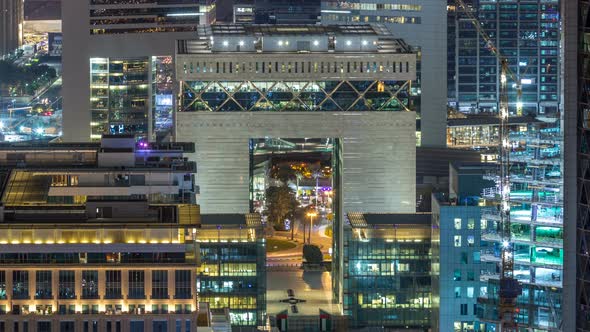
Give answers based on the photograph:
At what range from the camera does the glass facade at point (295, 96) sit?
480 feet

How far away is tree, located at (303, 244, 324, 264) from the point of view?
162 m

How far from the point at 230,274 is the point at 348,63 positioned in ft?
56.8

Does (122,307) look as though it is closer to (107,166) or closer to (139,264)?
(139,264)

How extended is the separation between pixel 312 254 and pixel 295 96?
18532 millimetres

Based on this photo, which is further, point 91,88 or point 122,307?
point 91,88

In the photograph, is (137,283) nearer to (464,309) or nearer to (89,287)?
(89,287)

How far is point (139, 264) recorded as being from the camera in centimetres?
10625

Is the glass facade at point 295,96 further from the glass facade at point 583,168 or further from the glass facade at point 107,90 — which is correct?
the glass facade at point 583,168

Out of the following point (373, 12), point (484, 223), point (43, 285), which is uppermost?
point (373, 12)

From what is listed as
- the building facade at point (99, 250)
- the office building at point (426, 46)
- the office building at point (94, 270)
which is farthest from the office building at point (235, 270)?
the office building at point (426, 46)

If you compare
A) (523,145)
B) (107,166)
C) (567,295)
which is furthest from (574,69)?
(107,166)

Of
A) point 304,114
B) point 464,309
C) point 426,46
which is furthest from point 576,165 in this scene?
point 426,46

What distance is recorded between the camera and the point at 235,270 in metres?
139

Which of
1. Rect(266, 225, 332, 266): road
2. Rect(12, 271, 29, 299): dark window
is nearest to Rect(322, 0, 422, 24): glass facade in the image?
Rect(266, 225, 332, 266): road
